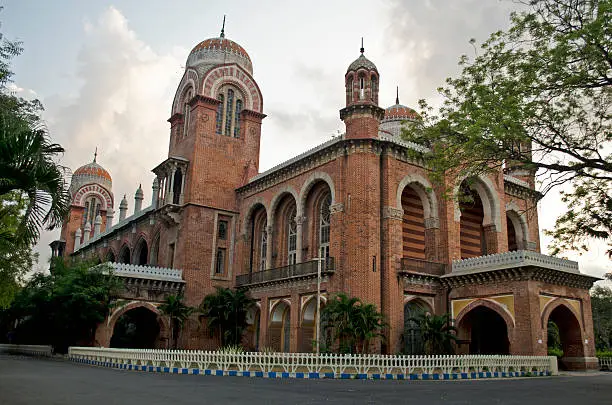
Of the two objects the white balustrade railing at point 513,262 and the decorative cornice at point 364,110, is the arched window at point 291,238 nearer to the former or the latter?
the decorative cornice at point 364,110

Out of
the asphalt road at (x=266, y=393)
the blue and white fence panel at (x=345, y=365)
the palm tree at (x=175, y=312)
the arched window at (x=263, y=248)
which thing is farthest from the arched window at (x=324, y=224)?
the asphalt road at (x=266, y=393)

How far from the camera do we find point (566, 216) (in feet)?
49.1

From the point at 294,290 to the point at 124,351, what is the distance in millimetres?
8483

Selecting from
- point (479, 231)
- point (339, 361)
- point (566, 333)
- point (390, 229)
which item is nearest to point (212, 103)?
point (390, 229)

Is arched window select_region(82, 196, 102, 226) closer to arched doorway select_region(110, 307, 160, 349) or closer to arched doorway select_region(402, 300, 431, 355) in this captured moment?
arched doorway select_region(110, 307, 160, 349)

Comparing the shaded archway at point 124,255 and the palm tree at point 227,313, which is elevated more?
the shaded archway at point 124,255

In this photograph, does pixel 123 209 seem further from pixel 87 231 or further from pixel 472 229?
pixel 472 229

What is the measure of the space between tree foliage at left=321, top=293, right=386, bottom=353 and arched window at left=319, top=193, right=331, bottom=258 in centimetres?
498

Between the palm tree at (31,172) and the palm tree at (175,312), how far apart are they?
17475mm

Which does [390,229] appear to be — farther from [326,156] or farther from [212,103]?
[212,103]

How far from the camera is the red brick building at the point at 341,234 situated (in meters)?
24.2

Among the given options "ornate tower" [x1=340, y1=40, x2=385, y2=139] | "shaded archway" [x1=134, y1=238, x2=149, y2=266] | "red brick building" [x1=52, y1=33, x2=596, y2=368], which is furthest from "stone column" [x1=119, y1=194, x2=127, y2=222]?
"ornate tower" [x1=340, y1=40, x2=385, y2=139]

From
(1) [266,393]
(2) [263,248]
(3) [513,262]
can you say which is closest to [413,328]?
(3) [513,262]

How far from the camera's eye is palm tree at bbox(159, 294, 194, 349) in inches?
1161
